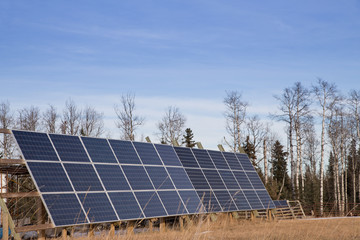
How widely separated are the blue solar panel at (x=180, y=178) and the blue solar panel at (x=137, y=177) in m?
1.73

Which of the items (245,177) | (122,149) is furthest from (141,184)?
(245,177)

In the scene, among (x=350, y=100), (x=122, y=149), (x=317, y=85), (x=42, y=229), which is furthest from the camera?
(x=350, y=100)

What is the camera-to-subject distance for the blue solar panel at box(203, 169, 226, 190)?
21828 mm

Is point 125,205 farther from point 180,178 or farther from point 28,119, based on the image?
point 28,119

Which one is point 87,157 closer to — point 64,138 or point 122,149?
point 64,138

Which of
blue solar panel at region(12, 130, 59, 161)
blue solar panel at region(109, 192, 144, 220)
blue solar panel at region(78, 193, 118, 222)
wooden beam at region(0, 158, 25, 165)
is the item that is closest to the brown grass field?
blue solar panel at region(109, 192, 144, 220)

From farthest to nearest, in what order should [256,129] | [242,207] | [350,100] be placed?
1. [256,129]
2. [350,100]
3. [242,207]

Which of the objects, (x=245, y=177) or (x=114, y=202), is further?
(x=245, y=177)

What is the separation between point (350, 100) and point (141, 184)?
32332mm

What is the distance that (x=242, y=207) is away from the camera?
21953 mm

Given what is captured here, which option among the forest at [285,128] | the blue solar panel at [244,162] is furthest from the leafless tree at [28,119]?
the blue solar panel at [244,162]

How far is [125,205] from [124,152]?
292 centimetres

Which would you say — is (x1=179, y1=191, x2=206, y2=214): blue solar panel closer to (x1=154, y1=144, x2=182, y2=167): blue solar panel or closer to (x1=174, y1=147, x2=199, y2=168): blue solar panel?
(x1=154, y1=144, x2=182, y2=167): blue solar panel

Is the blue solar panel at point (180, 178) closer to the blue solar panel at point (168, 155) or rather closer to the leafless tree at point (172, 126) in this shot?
the blue solar panel at point (168, 155)
